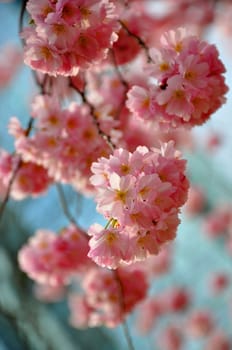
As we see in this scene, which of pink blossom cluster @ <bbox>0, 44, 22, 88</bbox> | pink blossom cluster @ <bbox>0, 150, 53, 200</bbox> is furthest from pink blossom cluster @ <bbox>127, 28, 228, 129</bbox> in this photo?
pink blossom cluster @ <bbox>0, 44, 22, 88</bbox>

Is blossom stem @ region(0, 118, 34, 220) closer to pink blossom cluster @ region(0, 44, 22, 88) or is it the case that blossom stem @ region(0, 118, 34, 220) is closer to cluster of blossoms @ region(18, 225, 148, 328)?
cluster of blossoms @ region(18, 225, 148, 328)

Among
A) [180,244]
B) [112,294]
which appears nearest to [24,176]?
[112,294]

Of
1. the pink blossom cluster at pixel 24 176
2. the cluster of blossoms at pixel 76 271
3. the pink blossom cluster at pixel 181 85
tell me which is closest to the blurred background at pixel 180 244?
the cluster of blossoms at pixel 76 271

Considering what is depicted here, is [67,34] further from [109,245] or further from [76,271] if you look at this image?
[76,271]

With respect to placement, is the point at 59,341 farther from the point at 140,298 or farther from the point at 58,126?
the point at 58,126

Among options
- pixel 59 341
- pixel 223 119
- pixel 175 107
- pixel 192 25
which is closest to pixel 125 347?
pixel 59 341

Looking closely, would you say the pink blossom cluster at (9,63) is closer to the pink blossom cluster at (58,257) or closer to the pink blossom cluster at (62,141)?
the pink blossom cluster at (58,257)
